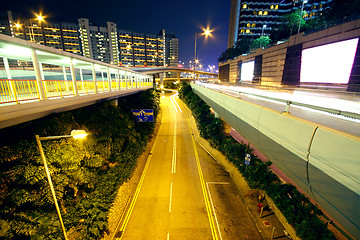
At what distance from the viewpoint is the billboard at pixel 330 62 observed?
18.3 meters

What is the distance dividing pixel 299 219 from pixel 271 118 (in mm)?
7269

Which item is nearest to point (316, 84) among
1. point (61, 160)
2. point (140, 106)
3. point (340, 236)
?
point (340, 236)

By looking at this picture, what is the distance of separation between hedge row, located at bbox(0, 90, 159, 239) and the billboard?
27721 millimetres

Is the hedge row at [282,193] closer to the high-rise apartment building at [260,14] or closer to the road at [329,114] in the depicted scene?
the road at [329,114]

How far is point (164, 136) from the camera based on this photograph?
2373 centimetres

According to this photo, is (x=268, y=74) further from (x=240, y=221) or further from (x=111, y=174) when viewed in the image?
(x=111, y=174)

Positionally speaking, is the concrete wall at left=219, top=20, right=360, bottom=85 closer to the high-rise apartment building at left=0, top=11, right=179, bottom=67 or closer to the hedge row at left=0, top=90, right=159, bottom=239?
the hedge row at left=0, top=90, right=159, bottom=239

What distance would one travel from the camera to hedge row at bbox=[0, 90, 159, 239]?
18.8ft

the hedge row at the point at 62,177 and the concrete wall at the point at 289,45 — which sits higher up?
the concrete wall at the point at 289,45

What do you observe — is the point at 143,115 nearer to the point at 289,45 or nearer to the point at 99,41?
the point at 289,45

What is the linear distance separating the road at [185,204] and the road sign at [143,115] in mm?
4925

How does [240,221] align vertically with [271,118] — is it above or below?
below

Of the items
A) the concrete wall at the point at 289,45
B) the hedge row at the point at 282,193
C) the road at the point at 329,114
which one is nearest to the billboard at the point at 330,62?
the concrete wall at the point at 289,45

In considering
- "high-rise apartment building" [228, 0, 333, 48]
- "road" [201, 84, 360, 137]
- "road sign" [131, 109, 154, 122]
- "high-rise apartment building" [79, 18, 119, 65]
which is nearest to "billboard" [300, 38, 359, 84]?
"road" [201, 84, 360, 137]
